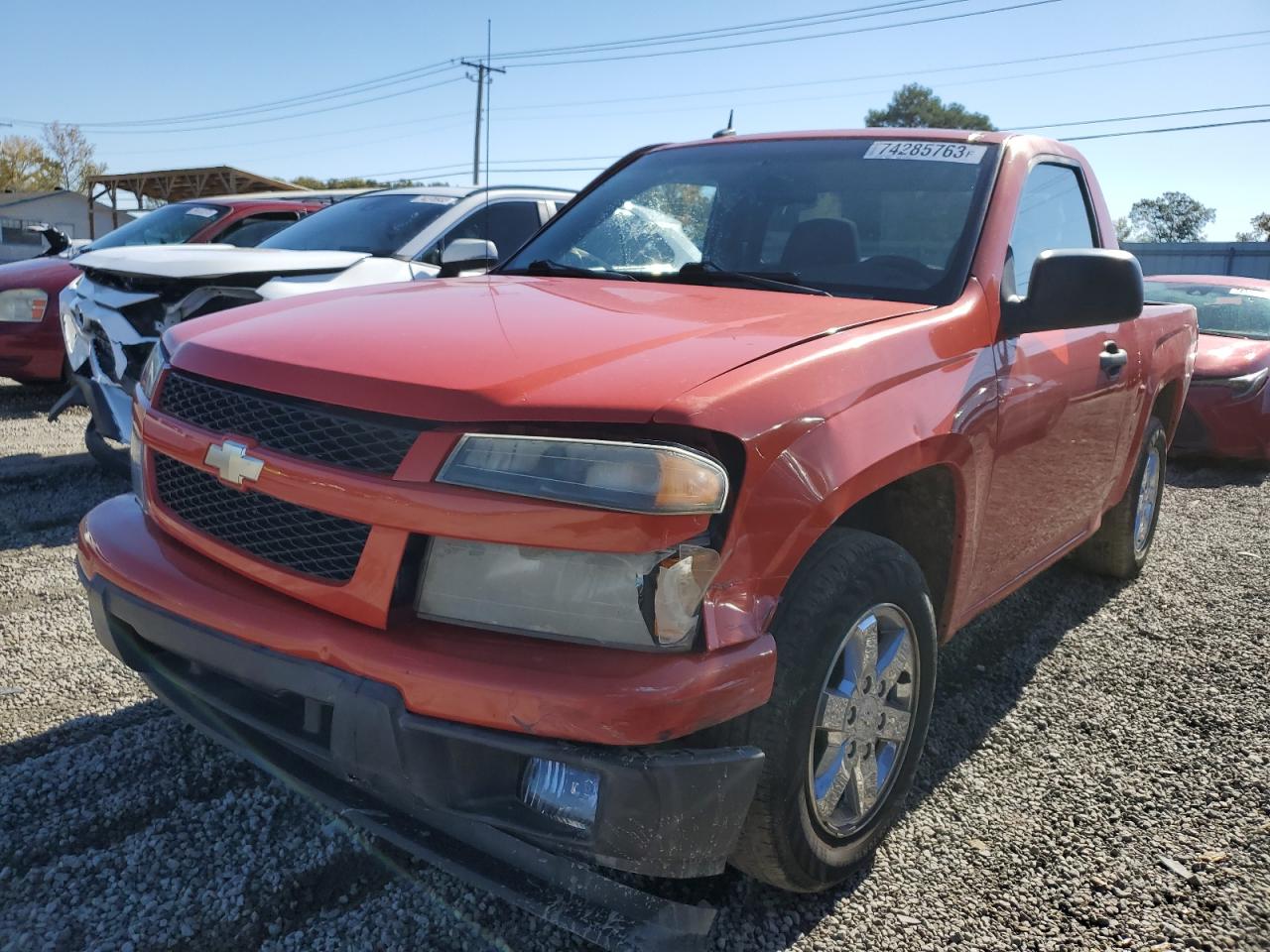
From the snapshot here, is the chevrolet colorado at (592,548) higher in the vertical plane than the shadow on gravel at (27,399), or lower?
higher

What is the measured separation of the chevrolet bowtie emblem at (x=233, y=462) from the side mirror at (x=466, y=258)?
2.15m

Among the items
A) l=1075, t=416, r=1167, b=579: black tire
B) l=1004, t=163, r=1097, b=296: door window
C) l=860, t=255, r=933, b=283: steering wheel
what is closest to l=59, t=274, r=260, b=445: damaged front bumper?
l=860, t=255, r=933, b=283: steering wheel

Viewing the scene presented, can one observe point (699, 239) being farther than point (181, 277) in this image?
No

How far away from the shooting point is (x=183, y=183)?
31.4 meters

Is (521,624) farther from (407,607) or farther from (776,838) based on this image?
(776,838)

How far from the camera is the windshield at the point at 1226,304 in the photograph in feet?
27.7

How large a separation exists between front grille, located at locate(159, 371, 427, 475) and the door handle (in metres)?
2.54

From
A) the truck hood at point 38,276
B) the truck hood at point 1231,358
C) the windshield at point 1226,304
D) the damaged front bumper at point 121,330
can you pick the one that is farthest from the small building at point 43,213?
the truck hood at point 1231,358

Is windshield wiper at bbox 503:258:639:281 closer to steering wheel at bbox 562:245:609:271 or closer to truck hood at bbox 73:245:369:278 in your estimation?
steering wheel at bbox 562:245:609:271

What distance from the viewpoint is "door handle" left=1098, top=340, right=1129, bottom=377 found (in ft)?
10.9

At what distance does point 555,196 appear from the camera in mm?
6781

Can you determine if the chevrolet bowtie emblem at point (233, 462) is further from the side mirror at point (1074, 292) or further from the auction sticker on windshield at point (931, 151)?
the auction sticker on windshield at point (931, 151)

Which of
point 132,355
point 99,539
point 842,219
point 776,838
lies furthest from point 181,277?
point 776,838

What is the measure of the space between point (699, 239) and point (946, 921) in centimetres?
207
